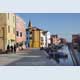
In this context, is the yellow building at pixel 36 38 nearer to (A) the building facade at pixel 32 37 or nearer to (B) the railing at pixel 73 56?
(A) the building facade at pixel 32 37

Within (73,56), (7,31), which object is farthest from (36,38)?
(73,56)

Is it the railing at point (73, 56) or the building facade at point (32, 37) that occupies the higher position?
the building facade at point (32, 37)

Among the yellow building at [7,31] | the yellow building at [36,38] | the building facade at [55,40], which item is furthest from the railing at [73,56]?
the yellow building at [7,31]

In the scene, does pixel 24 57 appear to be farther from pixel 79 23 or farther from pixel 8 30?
pixel 79 23

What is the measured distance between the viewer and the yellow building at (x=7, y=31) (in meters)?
4.53

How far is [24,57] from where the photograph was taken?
457 centimetres

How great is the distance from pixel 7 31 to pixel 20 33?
0.70 feet

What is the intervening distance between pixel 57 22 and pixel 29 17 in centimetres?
46

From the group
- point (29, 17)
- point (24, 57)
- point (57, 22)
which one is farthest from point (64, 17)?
point (24, 57)

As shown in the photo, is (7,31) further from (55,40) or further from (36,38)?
(55,40)

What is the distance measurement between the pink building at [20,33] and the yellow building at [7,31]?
6 centimetres

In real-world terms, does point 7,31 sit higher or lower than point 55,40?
higher

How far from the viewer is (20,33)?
456cm

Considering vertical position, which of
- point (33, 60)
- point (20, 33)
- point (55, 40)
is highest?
point (20, 33)
